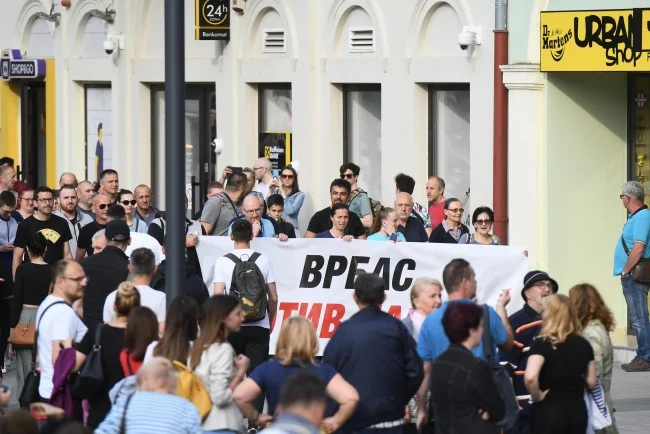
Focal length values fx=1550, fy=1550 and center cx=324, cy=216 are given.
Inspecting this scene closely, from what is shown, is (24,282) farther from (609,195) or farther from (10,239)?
(609,195)

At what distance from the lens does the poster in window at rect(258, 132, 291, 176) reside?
21.7 metres

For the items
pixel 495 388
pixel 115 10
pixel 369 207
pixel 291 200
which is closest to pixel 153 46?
pixel 115 10

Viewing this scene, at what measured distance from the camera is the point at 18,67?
2720 centimetres

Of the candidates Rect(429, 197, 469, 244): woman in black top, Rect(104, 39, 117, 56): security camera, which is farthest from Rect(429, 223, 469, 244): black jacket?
Rect(104, 39, 117, 56): security camera

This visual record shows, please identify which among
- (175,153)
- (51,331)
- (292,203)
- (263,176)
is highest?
(175,153)

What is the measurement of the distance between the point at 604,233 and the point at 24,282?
731cm

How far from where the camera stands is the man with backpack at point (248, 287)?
12.3m

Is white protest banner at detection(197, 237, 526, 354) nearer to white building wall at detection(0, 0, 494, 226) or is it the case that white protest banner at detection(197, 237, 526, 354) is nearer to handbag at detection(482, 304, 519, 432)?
white building wall at detection(0, 0, 494, 226)

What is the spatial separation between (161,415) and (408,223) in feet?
25.7

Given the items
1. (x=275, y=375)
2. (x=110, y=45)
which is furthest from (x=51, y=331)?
(x=110, y=45)

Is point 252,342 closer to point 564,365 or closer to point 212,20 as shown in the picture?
point 564,365

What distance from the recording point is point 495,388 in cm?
849

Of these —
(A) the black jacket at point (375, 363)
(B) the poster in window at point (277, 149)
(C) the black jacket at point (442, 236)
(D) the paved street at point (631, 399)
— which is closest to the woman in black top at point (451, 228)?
(C) the black jacket at point (442, 236)

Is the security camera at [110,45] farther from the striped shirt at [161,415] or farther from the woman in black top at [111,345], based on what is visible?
the striped shirt at [161,415]
